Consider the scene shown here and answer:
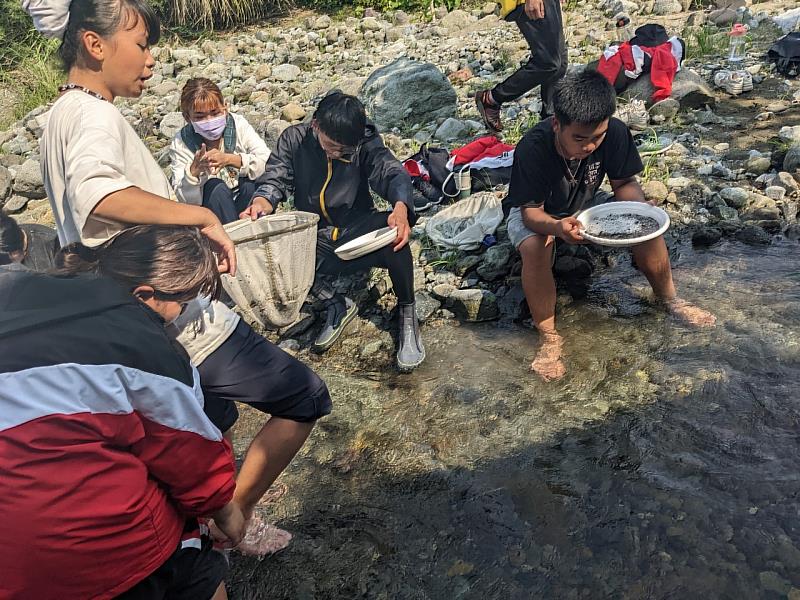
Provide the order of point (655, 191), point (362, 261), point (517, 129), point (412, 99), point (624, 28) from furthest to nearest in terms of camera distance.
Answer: point (624, 28) < point (412, 99) < point (517, 129) < point (655, 191) < point (362, 261)

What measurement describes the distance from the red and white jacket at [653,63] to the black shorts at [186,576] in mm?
5258


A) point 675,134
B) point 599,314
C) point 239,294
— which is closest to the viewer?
point 239,294

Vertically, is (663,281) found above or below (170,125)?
below

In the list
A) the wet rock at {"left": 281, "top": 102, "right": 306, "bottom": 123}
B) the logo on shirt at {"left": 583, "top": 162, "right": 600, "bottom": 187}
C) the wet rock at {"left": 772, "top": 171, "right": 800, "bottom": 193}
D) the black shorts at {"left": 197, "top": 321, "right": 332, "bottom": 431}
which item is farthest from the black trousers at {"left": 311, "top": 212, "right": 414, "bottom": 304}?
the wet rock at {"left": 281, "top": 102, "right": 306, "bottom": 123}

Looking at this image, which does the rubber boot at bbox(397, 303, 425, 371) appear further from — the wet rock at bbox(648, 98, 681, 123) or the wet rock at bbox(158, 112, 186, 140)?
the wet rock at bbox(158, 112, 186, 140)

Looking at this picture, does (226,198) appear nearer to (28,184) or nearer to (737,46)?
(28,184)

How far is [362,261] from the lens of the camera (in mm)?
3688

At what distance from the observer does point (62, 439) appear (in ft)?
3.82

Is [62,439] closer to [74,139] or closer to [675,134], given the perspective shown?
[74,139]

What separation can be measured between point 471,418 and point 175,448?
6.04 ft

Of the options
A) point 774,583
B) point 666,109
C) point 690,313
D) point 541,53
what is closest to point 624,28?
point 666,109

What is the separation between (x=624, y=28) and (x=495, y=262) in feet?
18.5

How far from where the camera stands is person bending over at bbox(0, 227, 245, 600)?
114 cm

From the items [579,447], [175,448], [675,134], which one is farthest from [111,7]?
[675,134]
